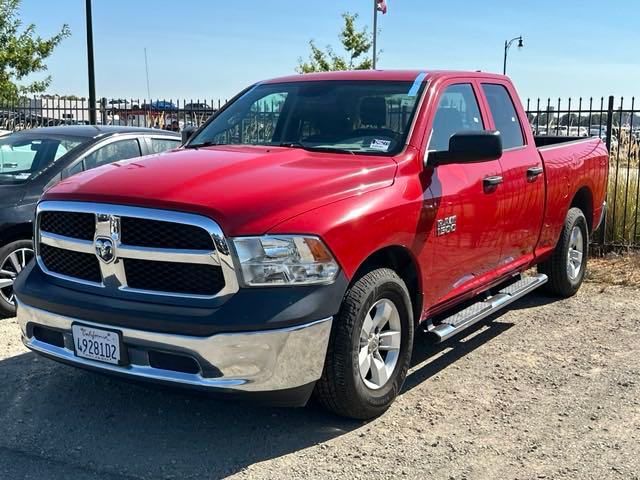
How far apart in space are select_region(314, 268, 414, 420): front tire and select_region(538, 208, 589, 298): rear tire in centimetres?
296

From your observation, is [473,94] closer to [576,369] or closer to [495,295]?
[495,295]

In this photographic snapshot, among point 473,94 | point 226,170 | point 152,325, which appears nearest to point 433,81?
point 473,94

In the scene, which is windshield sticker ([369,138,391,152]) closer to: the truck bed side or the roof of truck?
the roof of truck

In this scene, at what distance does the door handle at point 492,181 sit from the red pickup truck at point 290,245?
0.01m

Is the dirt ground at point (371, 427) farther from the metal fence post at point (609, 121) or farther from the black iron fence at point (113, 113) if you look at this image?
the black iron fence at point (113, 113)

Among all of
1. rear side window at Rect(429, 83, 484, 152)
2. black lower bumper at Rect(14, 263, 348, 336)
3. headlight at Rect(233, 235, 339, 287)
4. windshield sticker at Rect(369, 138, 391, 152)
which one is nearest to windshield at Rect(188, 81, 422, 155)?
windshield sticker at Rect(369, 138, 391, 152)

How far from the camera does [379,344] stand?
4082 millimetres

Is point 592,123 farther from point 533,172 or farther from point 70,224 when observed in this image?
point 70,224

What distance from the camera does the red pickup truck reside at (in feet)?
11.2

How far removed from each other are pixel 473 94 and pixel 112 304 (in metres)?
3.10

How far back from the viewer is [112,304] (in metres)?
3.57

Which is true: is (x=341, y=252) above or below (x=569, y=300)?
above

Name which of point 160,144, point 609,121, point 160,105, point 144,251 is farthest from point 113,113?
point 144,251

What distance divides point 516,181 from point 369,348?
2066 millimetres
